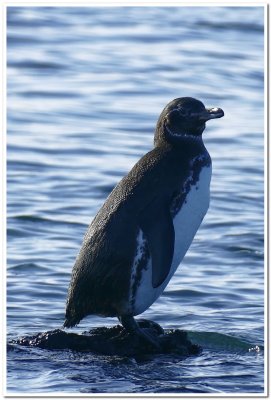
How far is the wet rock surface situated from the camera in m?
8.07

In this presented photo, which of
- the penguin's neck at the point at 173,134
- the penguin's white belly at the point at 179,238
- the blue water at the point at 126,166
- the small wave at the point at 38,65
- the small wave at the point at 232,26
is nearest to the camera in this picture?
the blue water at the point at 126,166

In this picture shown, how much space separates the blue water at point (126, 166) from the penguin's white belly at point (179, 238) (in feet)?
1.37

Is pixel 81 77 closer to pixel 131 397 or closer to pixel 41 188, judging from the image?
pixel 41 188

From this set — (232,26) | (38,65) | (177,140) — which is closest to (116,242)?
(177,140)

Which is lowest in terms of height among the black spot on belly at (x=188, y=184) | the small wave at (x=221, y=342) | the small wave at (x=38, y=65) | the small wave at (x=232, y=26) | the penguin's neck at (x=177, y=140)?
the small wave at (x=221, y=342)

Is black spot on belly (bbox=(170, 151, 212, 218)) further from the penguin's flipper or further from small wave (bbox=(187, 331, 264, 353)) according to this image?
small wave (bbox=(187, 331, 264, 353))

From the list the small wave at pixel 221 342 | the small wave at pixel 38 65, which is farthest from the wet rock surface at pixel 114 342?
the small wave at pixel 38 65

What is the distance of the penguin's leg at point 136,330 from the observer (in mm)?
8070

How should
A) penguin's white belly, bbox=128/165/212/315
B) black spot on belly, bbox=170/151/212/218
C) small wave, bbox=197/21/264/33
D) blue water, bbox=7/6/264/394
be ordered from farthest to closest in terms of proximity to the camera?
small wave, bbox=197/21/264/33 → black spot on belly, bbox=170/151/212/218 → penguin's white belly, bbox=128/165/212/315 → blue water, bbox=7/6/264/394

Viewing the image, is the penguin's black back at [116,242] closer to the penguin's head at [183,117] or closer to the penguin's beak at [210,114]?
the penguin's head at [183,117]

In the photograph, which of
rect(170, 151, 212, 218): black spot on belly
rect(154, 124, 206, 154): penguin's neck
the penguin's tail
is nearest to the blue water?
the penguin's tail

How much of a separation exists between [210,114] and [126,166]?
6539 mm

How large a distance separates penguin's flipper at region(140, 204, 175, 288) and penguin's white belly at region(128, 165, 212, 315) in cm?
6

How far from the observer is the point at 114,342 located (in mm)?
8109
